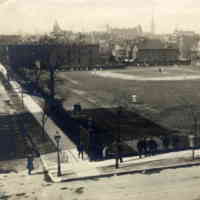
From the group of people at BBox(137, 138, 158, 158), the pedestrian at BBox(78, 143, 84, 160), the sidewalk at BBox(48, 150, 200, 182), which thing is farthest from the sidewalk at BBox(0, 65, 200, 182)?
the group of people at BBox(137, 138, 158, 158)

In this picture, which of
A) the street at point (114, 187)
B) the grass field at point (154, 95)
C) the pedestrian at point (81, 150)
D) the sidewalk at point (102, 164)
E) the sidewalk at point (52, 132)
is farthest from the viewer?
the grass field at point (154, 95)

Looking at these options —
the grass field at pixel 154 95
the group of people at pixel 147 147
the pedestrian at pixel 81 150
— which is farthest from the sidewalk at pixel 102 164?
the grass field at pixel 154 95

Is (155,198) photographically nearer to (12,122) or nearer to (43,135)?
(43,135)

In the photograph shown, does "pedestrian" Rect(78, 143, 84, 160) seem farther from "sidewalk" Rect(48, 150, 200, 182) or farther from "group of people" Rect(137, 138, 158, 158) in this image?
A: "group of people" Rect(137, 138, 158, 158)

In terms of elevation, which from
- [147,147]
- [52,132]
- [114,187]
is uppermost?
[147,147]

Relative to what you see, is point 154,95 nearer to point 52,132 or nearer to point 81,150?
point 52,132

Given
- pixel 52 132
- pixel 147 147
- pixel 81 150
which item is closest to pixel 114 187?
pixel 81 150

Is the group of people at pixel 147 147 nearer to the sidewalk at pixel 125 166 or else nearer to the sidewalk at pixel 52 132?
the sidewalk at pixel 125 166

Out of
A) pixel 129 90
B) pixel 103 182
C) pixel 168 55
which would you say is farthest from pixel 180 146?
pixel 168 55
